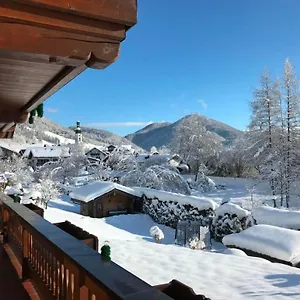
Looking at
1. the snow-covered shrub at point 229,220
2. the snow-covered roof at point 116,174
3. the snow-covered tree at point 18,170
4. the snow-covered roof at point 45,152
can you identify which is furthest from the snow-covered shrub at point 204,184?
the snow-covered roof at point 45,152

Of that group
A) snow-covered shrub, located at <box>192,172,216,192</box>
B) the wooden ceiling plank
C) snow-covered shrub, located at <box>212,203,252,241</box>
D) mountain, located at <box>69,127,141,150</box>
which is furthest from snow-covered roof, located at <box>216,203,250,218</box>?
mountain, located at <box>69,127,141,150</box>

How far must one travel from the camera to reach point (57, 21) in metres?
1.27

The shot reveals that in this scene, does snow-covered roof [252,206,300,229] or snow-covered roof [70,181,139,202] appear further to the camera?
snow-covered roof [70,181,139,202]

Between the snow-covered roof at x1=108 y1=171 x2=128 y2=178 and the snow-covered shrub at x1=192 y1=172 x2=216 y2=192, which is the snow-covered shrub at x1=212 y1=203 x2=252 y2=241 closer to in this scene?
the snow-covered roof at x1=108 y1=171 x2=128 y2=178

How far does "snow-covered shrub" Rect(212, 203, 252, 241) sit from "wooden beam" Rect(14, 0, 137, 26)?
11866 millimetres

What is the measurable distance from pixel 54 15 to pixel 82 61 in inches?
8.0

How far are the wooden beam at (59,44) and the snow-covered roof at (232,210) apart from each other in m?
11.9

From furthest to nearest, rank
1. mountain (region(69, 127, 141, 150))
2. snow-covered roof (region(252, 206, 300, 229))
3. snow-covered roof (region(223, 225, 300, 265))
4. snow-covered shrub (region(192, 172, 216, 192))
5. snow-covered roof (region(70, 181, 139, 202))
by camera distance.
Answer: mountain (region(69, 127, 141, 150)) → snow-covered shrub (region(192, 172, 216, 192)) → snow-covered roof (region(70, 181, 139, 202)) → snow-covered roof (region(252, 206, 300, 229)) → snow-covered roof (region(223, 225, 300, 265))

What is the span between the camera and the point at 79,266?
1699mm

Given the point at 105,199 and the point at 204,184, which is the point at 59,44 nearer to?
the point at 105,199

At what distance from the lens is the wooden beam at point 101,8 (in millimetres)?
1234

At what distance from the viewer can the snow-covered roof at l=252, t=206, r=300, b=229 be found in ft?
34.8

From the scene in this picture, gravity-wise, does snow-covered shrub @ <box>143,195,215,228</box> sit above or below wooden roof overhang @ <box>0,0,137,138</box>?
below

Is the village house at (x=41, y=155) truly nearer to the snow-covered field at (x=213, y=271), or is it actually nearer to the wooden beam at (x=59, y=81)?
the snow-covered field at (x=213, y=271)
